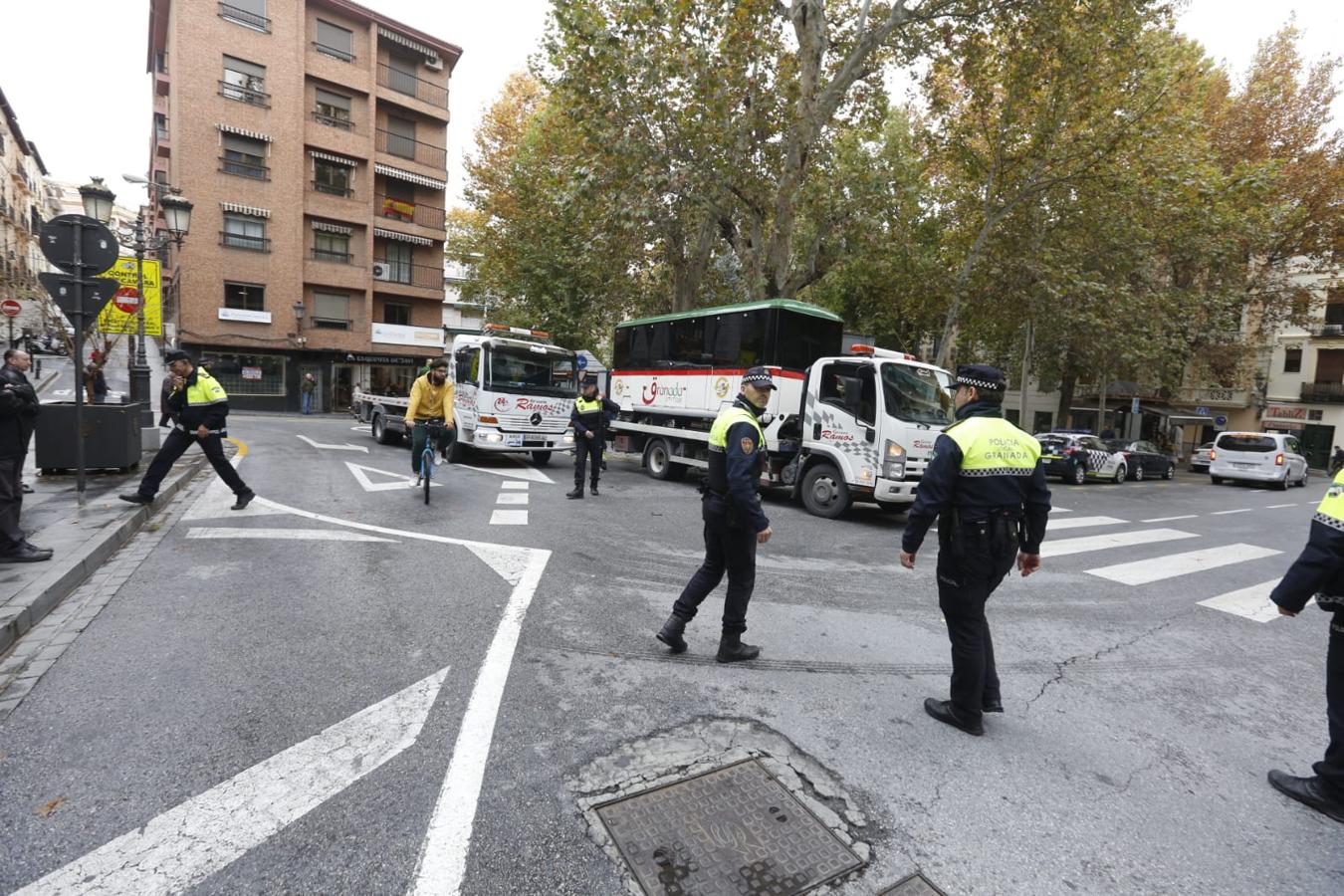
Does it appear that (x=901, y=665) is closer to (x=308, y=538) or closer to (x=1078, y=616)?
(x=1078, y=616)

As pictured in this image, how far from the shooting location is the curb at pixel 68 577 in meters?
3.90

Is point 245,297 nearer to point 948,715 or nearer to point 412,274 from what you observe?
point 412,274

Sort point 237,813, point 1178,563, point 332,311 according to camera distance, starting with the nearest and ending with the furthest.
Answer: point 237,813 < point 1178,563 < point 332,311

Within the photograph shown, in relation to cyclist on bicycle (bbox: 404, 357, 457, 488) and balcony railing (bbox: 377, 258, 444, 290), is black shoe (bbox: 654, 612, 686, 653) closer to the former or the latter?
cyclist on bicycle (bbox: 404, 357, 457, 488)

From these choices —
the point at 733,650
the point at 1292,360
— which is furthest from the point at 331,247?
the point at 1292,360

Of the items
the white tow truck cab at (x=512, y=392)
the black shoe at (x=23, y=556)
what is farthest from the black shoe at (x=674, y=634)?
the white tow truck cab at (x=512, y=392)

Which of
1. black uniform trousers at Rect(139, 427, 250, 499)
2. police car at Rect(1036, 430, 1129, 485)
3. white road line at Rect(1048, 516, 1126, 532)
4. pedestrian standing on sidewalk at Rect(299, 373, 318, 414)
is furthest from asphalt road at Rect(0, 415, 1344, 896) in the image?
pedestrian standing on sidewalk at Rect(299, 373, 318, 414)

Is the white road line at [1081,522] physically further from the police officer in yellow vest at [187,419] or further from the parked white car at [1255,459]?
the parked white car at [1255,459]

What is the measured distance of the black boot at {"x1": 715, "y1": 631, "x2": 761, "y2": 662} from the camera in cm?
401

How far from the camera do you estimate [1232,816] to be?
275 centimetres

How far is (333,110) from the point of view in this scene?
29391mm

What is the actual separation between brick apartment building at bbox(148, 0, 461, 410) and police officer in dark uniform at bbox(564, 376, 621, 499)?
23842mm

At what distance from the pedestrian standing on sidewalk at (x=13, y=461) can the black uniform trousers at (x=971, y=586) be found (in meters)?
6.46

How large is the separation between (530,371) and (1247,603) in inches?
435
